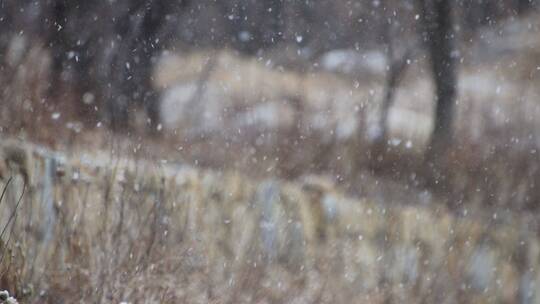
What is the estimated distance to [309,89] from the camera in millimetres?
6246

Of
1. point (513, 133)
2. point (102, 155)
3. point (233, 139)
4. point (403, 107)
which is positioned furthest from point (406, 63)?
point (102, 155)

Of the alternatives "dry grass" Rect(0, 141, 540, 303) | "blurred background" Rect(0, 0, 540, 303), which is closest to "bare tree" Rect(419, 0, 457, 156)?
"blurred background" Rect(0, 0, 540, 303)

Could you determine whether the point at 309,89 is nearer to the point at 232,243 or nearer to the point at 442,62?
the point at 442,62

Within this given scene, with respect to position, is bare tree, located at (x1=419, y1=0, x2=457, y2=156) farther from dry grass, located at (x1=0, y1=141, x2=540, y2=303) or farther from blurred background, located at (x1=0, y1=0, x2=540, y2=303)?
dry grass, located at (x1=0, y1=141, x2=540, y2=303)

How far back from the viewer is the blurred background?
5988 millimetres

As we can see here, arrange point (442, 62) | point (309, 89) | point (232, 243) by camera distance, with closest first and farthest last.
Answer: point (232, 243) < point (309, 89) < point (442, 62)

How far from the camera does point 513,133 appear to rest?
21.0 ft

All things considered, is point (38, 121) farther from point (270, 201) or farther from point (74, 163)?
point (270, 201)

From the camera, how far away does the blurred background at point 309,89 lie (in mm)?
5988

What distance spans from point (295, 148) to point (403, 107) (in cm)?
85

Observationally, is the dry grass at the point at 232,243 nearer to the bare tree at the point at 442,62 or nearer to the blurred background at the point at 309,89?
the blurred background at the point at 309,89

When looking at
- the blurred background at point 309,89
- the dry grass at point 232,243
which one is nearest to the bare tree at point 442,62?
the blurred background at point 309,89

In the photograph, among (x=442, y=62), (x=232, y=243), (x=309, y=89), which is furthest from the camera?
(x=442, y=62)

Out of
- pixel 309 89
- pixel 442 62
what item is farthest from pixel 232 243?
pixel 442 62
